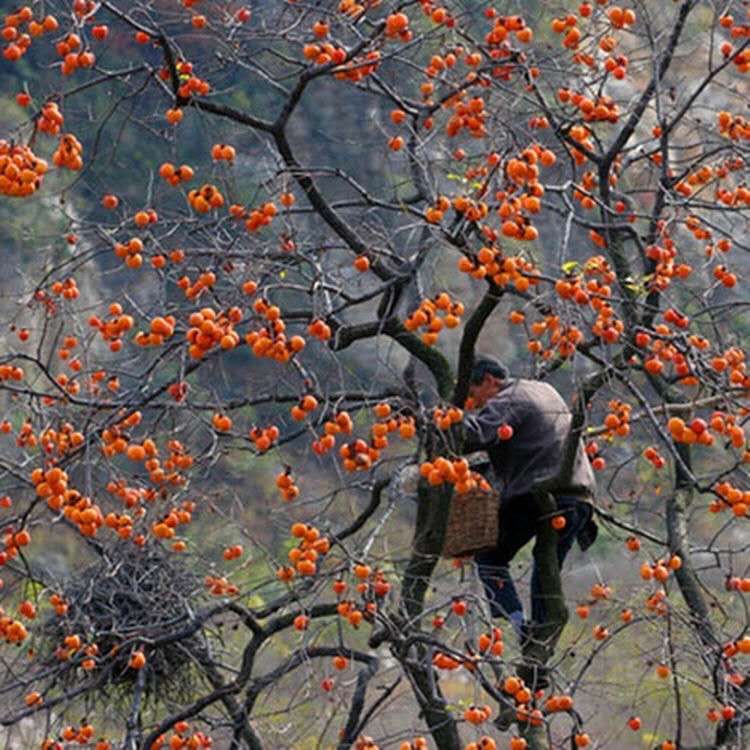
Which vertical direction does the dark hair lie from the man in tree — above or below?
above

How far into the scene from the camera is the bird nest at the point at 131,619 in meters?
4.89

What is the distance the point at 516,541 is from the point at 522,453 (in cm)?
38

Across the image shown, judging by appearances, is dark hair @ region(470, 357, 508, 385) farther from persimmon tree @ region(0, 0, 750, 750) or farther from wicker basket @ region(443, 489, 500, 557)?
wicker basket @ region(443, 489, 500, 557)

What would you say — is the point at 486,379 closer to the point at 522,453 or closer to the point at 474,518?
the point at 522,453

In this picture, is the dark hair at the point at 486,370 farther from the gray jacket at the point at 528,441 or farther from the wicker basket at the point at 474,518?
the wicker basket at the point at 474,518

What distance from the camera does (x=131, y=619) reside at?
500 centimetres

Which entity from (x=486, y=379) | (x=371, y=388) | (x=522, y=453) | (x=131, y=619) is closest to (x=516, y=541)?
(x=522, y=453)

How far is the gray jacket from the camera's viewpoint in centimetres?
477

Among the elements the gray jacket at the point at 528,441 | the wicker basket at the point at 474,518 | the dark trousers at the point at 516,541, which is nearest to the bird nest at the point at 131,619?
the wicker basket at the point at 474,518

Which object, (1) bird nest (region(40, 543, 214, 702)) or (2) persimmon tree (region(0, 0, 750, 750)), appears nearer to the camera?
(2) persimmon tree (region(0, 0, 750, 750))

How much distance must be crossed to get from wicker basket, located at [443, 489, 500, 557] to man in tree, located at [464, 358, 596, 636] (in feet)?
0.53

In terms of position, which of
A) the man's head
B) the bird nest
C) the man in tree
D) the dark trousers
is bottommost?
the bird nest

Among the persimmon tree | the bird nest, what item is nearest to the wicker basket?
the persimmon tree

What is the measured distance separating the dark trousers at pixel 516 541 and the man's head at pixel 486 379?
40 cm
